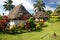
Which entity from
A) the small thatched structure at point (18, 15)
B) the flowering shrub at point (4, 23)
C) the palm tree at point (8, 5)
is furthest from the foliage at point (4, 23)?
the palm tree at point (8, 5)

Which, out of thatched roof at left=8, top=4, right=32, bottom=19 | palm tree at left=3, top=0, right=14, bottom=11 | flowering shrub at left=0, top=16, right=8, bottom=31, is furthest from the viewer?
palm tree at left=3, top=0, right=14, bottom=11

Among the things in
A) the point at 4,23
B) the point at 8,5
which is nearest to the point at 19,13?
the point at 4,23

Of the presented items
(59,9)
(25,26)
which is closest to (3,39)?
(25,26)

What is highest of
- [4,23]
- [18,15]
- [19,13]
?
[19,13]

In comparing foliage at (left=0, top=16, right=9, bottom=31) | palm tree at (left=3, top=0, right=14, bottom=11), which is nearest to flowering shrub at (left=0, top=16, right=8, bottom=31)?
foliage at (left=0, top=16, right=9, bottom=31)

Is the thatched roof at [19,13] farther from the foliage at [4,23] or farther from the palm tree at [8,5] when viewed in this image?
the palm tree at [8,5]

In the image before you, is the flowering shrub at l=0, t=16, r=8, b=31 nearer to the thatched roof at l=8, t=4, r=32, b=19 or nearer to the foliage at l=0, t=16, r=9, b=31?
the foliage at l=0, t=16, r=9, b=31

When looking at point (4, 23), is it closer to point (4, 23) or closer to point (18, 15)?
point (4, 23)

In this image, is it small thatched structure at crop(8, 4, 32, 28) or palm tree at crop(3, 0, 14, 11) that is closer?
small thatched structure at crop(8, 4, 32, 28)

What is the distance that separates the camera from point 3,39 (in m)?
25.4

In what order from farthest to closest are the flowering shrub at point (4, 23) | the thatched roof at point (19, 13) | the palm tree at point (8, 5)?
the palm tree at point (8, 5)
the thatched roof at point (19, 13)
the flowering shrub at point (4, 23)

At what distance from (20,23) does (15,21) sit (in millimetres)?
1740

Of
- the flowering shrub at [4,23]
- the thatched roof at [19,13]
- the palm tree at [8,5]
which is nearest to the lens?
the flowering shrub at [4,23]

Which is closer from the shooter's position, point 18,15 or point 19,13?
point 18,15
